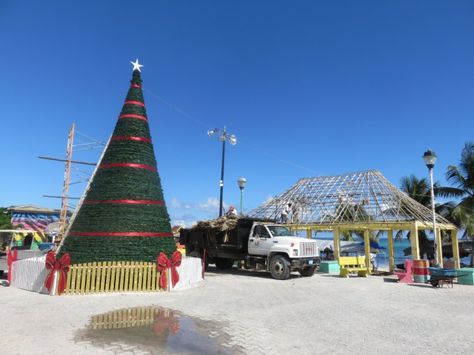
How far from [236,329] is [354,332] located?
2320 millimetres

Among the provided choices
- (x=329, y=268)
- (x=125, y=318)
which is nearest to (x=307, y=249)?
(x=329, y=268)

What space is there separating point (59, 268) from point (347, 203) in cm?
1584

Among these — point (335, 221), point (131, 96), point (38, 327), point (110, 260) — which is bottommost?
Answer: point (38, 327)

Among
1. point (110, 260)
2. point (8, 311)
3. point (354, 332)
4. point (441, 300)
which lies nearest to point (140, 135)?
point (110, 260)

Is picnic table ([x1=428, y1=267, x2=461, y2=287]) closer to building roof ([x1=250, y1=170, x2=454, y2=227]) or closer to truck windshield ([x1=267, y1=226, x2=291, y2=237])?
building roof ([x1=250, y1=170, x2=454, y2=227])

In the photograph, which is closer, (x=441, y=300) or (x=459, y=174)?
(x=441, y=300)

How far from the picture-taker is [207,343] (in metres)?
6.50

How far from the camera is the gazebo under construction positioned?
63.4 ft

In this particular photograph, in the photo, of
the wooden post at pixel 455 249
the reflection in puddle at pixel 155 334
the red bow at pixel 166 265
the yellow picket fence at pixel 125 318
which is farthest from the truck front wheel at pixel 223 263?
the reflection in puddle at pixel 155 334

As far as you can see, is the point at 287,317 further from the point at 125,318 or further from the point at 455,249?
the point at 455,249

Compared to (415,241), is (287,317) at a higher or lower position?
lower

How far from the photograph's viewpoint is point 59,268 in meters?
11.2

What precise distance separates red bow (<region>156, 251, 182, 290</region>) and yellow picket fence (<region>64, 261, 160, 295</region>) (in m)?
0.17

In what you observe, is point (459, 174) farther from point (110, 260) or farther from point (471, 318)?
point (110, 260)
